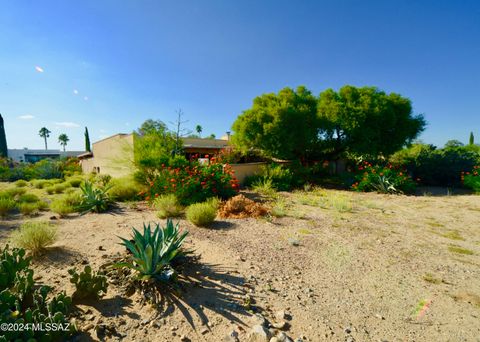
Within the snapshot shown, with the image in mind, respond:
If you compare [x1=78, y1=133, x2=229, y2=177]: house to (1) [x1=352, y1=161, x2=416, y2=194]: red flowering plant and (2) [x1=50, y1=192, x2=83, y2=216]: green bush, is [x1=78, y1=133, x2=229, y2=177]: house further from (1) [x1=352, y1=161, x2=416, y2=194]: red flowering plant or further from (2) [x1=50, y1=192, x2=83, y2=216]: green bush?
(1) [x1=352, y1=161, x2=416, y2=194]: red flowering plant

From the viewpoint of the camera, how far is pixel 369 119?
1109cm

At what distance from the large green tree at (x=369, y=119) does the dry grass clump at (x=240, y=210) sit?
8069 millimetres

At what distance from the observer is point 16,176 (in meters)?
15.4

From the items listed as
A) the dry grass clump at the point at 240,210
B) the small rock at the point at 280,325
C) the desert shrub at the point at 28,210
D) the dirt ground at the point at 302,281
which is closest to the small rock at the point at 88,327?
the dirt ground at the point at 302,281

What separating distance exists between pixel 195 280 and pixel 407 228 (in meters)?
5.03

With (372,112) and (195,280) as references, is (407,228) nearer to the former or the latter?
(195,280)

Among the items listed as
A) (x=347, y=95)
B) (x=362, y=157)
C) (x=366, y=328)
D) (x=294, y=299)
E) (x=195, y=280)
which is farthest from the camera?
(x=362, y=157)

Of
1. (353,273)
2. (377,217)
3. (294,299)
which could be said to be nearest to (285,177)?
(377,217)

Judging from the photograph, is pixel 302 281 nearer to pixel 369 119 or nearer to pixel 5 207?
pixel 5 207

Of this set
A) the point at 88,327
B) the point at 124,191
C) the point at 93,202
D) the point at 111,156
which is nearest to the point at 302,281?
the point at 88,327

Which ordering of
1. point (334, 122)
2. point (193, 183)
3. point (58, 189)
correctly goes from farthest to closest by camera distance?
point (334, 122), point (58, 189), point (193, 183)

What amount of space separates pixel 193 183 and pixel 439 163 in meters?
13.6

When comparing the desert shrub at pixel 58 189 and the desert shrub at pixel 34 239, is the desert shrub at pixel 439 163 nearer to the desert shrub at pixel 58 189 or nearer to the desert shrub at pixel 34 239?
the desert shrub at pixel 34 239

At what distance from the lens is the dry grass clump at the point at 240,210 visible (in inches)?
Result: 222
